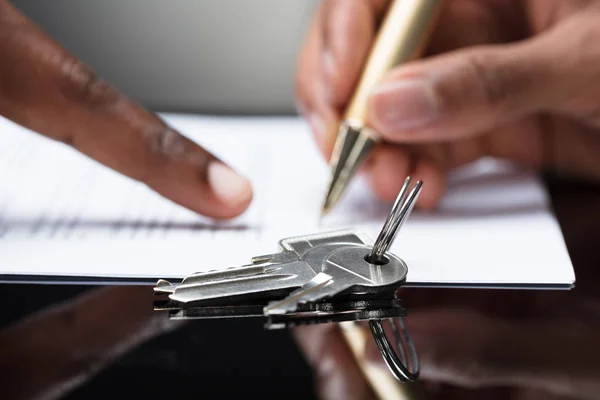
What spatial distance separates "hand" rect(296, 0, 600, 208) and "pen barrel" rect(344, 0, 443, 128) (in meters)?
0.03

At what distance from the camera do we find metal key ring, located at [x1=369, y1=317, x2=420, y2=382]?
38 centimetres

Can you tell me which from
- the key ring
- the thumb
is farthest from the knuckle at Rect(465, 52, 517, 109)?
the key ring

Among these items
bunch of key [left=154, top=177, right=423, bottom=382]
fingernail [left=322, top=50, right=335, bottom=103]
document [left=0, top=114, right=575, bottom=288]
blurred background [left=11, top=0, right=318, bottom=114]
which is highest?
blurred background [left=11, top=0, right=318, bottom=114]

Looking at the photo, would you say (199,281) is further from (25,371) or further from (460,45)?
(460,45)

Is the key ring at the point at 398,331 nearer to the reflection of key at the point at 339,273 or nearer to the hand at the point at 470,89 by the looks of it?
the reflection of key at the point at 339,273

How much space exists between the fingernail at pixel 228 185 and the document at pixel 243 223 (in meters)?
0.02

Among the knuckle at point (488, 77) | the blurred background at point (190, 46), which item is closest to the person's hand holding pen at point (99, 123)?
the knuckle at point (488, 77)

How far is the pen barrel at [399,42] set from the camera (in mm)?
644

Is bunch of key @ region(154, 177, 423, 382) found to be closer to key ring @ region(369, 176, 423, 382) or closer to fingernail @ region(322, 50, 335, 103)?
key ring @ region(369, 176, 423, 382)

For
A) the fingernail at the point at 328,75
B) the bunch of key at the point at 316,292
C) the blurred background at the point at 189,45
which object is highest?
the blurred background at the point at 189,45

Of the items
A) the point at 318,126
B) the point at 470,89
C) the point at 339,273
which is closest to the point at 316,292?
the point at 339,273

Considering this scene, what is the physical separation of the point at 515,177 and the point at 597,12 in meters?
0.18

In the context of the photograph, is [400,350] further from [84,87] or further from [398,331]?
[84,87]

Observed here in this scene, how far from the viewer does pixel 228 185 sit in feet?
1.84
